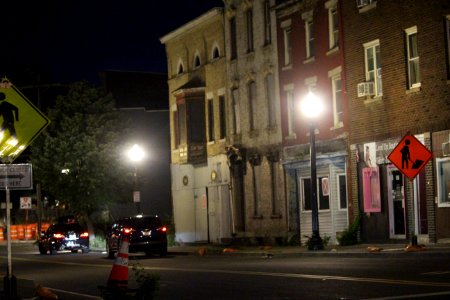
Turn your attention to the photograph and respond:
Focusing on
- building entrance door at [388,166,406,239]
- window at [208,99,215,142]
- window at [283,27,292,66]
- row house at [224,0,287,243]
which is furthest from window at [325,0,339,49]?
window at [208,99,215,142]

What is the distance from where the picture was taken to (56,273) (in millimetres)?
28047

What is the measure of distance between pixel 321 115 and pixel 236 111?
7.75m

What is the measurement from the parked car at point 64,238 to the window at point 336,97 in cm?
1431

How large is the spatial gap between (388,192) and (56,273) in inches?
470

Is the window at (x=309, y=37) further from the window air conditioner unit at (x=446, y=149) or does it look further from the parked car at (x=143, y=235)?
the window air conditioner unit at (x=446, y=149)

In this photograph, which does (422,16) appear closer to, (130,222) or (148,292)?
(130,222)

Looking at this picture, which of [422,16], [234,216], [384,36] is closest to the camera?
[422,16]

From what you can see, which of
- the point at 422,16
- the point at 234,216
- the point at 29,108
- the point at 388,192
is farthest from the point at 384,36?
the point at 29,108

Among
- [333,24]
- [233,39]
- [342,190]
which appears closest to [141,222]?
[342,190]

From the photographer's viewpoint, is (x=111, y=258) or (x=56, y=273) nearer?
(x=56, y=273)

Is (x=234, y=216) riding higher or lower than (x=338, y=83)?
lower

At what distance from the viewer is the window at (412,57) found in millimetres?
32125

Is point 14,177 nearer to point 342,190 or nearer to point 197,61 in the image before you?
point 342,190

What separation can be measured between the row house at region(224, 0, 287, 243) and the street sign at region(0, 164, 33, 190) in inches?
951
